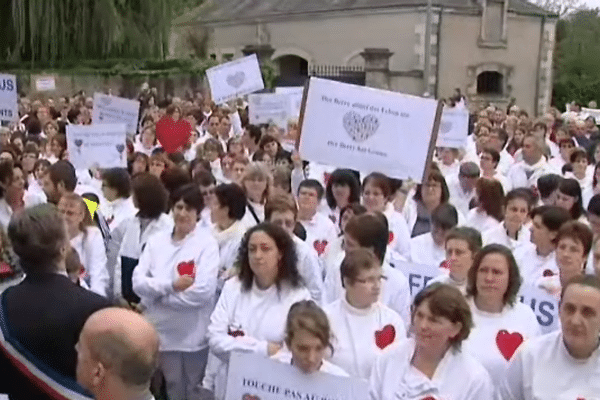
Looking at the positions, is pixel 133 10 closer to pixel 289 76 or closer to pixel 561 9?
pixel 289 76

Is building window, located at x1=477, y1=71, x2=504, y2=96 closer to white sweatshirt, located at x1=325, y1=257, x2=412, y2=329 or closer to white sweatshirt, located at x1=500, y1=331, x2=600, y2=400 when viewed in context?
white sweatshirt, located at x1=325, y1=257, x2=412, y2=329

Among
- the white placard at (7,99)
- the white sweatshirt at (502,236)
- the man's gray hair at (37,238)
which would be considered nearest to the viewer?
the man's gray hair at (37,238)

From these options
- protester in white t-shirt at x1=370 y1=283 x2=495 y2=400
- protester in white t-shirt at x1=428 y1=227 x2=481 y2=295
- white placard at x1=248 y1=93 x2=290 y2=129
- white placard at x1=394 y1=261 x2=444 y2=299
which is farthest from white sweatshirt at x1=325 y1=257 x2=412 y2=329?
white placard at x1=248 y1=93 x2=290 y2=129

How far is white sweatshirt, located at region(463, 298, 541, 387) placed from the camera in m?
4.20

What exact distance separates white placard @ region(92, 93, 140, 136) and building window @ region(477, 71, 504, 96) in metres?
28.0

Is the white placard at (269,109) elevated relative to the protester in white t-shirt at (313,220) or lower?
elevated

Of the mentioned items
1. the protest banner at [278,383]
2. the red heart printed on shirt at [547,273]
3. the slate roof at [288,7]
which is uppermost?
the slate roof at [288,7]

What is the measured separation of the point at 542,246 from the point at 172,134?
619 cm

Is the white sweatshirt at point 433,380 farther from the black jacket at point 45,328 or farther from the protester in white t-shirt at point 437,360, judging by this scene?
the black jacket at point 45,328

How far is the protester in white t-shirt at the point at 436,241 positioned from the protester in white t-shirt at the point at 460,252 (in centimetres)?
96

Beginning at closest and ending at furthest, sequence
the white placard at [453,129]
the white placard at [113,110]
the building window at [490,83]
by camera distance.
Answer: the white placard at [453,129]
the white placard at [113,110]
the building window at [490,83]

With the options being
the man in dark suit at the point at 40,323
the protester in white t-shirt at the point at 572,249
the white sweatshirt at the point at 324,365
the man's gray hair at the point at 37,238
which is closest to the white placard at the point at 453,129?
the protester in white t-shirt at the point at 572,249

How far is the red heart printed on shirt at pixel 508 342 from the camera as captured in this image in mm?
4246

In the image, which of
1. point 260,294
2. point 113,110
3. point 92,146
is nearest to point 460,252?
point 260,294
